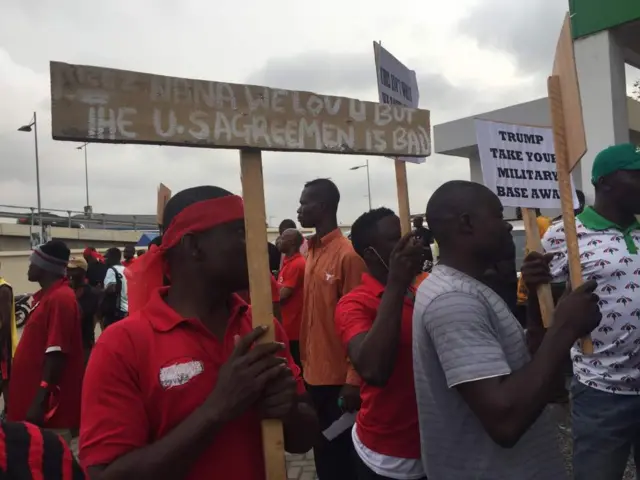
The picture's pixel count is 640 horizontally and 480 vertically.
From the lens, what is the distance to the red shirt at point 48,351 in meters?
3.78

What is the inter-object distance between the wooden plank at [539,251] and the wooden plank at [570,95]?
1.14 feet

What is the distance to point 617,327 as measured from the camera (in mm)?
2646

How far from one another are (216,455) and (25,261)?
2345 centimetres

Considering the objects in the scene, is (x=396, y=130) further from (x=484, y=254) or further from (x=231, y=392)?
(x=231, y=392)

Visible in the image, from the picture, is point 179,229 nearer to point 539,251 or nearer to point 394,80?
point 539,251

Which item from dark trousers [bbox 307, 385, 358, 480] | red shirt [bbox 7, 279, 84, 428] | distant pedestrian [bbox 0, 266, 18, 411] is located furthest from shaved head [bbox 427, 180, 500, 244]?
distant pedestrian [bbox 0, 266, 18, 411]

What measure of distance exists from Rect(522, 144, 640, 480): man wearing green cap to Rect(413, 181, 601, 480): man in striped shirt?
3.04ft

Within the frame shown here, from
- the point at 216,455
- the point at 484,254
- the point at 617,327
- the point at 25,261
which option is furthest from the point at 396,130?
the point at 25,261

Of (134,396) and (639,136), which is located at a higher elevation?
(639,136)

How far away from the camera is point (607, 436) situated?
266 cm

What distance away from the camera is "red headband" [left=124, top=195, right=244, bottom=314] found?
1626 millimetres

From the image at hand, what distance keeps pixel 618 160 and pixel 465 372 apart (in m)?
1.61

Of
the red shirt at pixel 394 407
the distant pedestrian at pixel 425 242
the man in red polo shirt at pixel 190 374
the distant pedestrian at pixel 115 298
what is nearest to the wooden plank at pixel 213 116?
the man in red polo shirt at pixel 190 374

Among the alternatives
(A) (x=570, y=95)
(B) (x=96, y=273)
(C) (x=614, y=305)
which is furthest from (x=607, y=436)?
(B) (x=96, y=273)
